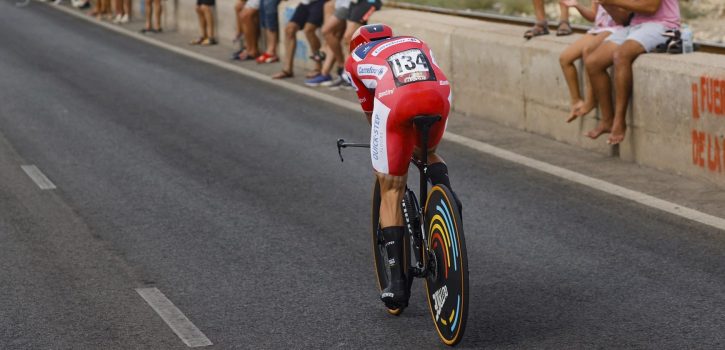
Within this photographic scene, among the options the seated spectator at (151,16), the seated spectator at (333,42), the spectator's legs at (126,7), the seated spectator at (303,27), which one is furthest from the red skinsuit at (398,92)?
the spectator's legs at (126,7)

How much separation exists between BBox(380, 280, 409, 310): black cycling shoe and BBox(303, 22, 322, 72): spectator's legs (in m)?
11.8

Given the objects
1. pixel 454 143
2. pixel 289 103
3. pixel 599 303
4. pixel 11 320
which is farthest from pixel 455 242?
pixel 289 103

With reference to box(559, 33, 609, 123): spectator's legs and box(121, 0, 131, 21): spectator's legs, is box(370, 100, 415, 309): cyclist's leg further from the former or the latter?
box(121, 0, 131, 21): spectator's legs

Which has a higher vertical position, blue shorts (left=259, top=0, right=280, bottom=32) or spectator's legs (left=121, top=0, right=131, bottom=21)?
blue shorts (left=259, top=0, right=280, bottom=32)

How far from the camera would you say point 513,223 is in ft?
32.0

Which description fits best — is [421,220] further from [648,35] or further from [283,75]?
[283,75]

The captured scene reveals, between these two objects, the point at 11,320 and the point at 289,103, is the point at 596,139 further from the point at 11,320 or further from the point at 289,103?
the point at 11,320

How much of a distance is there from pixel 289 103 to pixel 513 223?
24.2ft

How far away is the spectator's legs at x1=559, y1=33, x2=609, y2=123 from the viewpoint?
12.2 meters

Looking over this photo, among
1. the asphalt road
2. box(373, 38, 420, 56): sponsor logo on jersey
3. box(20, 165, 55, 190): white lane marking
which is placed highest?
box(373, 38, 420, 56): sponsor logo on jersey

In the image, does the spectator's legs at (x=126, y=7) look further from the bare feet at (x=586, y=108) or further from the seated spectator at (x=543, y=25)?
the bare feet at (x=586, y=108)

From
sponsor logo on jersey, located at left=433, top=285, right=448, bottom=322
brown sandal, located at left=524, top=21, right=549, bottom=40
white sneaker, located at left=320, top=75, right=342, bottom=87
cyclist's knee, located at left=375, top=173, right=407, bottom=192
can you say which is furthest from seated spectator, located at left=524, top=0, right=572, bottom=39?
sponsor logo on jersey, located at left=433, top=285, right=448, bottom=322

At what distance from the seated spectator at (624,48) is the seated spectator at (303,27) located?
7.31 metres

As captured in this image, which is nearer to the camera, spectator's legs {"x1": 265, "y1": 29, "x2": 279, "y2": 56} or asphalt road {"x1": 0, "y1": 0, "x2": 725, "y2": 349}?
asphalt road {"x1": 0, "y1": 0, "x2": 725, "y2": 349}
